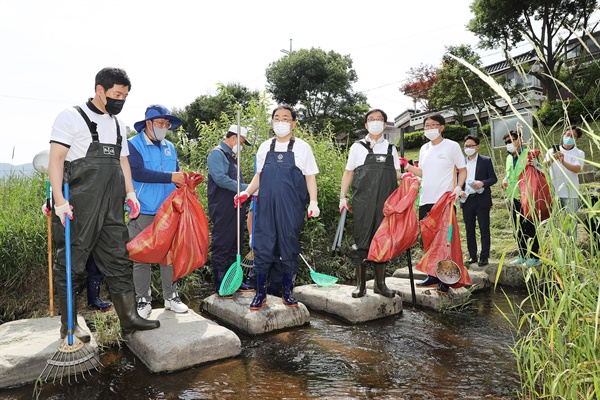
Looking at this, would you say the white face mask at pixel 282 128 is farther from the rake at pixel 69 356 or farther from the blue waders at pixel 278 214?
the rake at pixel 69 356

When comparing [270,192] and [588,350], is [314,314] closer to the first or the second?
[270,192]

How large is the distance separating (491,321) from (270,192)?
2.34 metres

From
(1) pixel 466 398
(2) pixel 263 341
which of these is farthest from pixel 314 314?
(1) pixel 466 398

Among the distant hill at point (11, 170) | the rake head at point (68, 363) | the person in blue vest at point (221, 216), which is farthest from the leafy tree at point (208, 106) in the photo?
the rake head at point (68, 363)

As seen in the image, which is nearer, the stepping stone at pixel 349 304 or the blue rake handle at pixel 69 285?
the blue rake handle at pixel 69 285

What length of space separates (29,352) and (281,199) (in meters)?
2.08

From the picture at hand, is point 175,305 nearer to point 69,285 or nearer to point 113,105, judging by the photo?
point 69,285

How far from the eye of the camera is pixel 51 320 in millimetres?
3264

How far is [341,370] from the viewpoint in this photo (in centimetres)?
264

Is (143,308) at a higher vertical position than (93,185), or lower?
lower

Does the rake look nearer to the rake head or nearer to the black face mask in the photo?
the rake head

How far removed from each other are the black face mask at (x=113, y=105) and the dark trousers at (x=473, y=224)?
4.48 metres

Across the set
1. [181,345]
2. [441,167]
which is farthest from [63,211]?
[441,167]

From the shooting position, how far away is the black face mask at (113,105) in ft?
9.34
